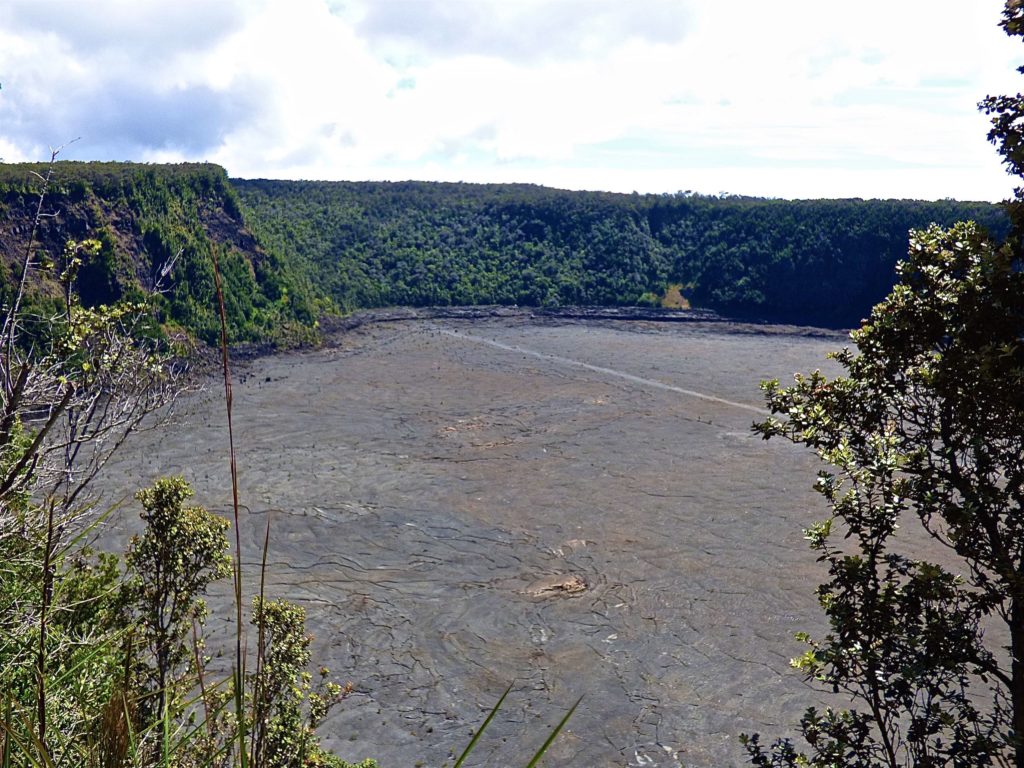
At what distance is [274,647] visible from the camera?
9391 mm

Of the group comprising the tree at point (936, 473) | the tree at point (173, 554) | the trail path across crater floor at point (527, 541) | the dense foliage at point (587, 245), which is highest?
the dense foliage at point (587, 245)

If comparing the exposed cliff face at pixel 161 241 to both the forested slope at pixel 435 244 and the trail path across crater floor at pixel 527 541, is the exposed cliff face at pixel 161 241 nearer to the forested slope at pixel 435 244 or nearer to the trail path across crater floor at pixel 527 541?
the forested slope at pixel 435 244

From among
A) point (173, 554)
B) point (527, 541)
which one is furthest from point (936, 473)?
point (527, 541)

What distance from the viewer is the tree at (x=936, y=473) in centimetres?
507

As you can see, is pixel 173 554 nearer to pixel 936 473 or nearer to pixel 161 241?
pixel 936 473

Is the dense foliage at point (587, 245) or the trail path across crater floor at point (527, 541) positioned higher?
the dense foliage at point (587, 245)

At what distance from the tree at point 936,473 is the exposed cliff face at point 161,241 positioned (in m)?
38.1

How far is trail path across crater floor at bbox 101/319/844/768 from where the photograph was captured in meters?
15.8

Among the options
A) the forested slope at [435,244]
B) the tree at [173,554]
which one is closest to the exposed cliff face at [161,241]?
the forested slope at [435,244]

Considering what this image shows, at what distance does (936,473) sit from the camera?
5.74 metres

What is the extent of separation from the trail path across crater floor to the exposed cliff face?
17.8ft

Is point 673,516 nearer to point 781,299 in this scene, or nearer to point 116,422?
point 116,422

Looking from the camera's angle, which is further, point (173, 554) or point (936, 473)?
point (173, 554)

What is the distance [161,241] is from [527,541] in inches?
1374
